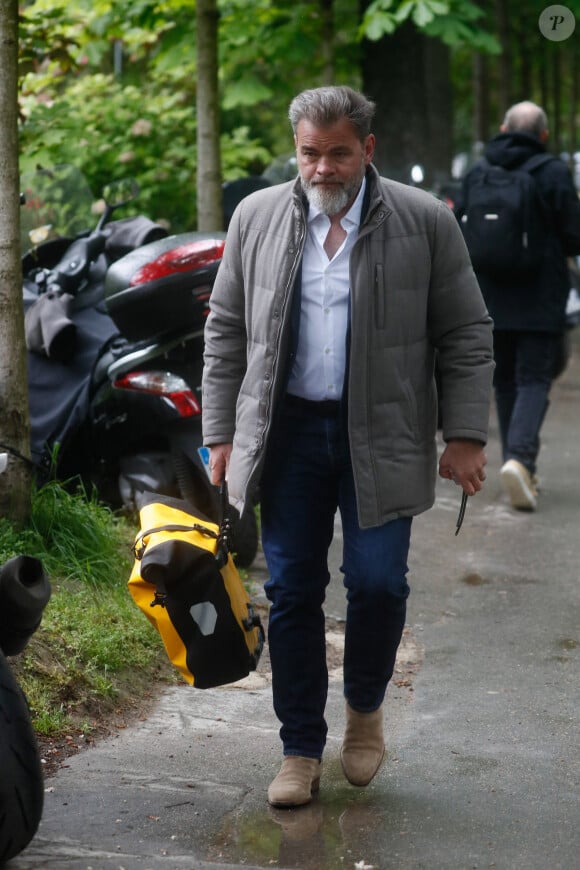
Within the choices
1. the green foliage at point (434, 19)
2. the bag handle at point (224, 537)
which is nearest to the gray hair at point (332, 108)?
the bag handle at point (224, 537)

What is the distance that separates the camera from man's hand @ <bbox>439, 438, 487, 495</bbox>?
12.3ft

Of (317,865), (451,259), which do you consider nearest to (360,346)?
(451,259)

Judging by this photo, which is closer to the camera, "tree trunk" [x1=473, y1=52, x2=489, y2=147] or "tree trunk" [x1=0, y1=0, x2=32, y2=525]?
"tree trunk" [x1=0, y1=0, x2=32, y2=525]

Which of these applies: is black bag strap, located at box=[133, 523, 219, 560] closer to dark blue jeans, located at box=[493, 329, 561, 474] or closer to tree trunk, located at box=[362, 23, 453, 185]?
dark blue jeans, located at box=[493, 329, 561, 474]

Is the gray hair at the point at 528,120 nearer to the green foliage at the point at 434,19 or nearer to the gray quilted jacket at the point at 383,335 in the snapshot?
the green foliage at the point at 434,19

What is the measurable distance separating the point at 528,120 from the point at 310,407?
4662 millimetres

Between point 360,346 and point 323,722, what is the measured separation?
1.07 meters

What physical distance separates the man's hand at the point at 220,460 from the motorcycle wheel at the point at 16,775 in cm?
93

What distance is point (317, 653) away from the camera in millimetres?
3822

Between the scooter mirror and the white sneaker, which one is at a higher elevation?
the scooter mirror

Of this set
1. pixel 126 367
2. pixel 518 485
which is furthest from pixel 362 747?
pixel 518 485

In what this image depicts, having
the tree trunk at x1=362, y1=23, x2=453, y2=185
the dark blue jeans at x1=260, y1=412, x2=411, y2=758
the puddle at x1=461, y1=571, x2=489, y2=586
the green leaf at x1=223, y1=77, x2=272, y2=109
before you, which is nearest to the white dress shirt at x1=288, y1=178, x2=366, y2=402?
the dark blue jeans at x1=260, y1=412, x2=411, y2=758

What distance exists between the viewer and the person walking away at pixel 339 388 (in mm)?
3627

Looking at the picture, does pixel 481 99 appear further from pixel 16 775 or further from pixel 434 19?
pixel 16 775
